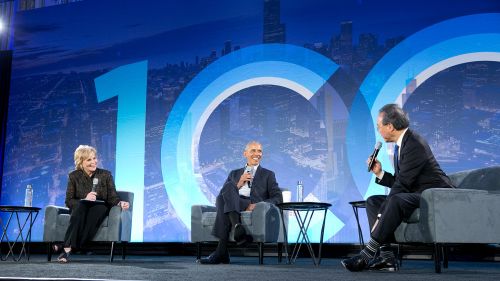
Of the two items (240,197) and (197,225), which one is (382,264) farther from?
(197,225)

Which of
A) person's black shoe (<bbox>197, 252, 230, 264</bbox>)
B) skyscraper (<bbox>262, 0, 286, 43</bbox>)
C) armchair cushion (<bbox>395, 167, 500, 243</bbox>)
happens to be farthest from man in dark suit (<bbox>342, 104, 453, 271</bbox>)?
skyscraper (<bbox>262, 0, 286, 43</bbox>)

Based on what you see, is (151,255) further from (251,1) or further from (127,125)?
(251,1)

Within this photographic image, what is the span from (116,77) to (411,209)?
4292mm

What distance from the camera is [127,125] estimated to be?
6.45 metres

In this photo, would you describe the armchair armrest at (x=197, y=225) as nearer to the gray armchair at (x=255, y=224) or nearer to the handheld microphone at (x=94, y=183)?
the gray armchair at (x=255, y=224)

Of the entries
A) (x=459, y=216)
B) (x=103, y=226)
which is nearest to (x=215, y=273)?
(x=459, y=216)

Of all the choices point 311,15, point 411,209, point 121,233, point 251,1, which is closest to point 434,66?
point 311,15

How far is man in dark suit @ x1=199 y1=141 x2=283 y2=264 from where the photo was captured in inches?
163

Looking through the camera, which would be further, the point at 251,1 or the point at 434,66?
the point at 251,1

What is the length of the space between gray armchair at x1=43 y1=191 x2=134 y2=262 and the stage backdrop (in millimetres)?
1349

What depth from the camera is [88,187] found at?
469 centimetres

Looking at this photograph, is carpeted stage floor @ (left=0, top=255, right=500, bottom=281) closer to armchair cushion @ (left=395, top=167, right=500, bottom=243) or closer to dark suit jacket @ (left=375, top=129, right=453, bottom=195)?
armchair cushion @ (left=395, top=167, right=500, bottom=243)

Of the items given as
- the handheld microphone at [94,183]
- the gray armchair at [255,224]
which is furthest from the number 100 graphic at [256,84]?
the handheld microphone at [94,183]

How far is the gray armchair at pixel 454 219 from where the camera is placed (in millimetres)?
3215
